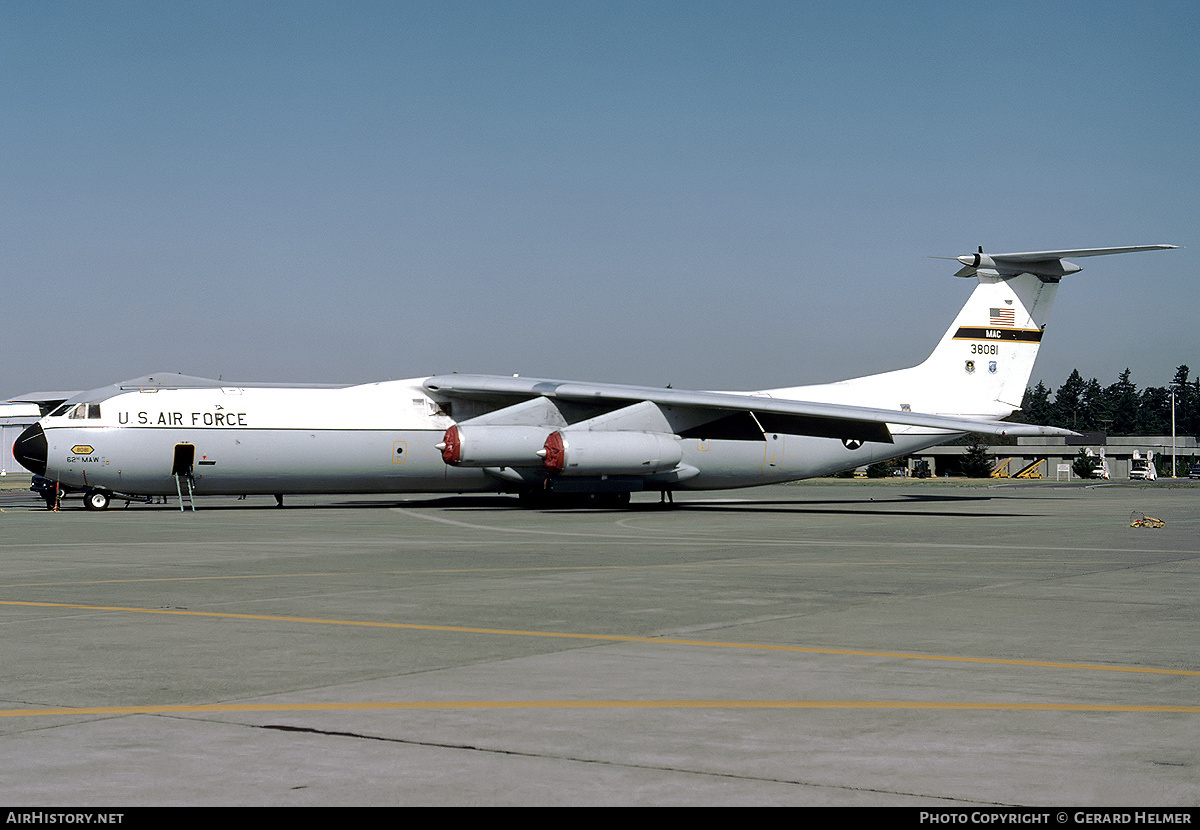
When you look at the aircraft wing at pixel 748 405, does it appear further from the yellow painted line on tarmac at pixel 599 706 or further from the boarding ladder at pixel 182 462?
the yellow painted line on tarmac at pixel 599 706

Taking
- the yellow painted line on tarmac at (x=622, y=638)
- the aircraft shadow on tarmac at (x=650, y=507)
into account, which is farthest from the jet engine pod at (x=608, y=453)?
the yellow painted line on tarmac at (x=622, y=638)

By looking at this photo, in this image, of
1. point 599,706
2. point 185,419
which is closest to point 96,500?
point 185,419

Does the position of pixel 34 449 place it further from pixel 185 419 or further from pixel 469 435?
pixel 469 435

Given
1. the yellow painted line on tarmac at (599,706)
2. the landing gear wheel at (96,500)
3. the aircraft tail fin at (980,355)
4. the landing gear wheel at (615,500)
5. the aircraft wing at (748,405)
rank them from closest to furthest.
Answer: the yellow painted line on tarmac at (599,706)
the aircraft wing at (748,405)
the landing gear wheel at (96,500)
the landing gear wheel at (615,500)
the aircraft tail fin at (980,355)

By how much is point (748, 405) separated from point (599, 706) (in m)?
23.4

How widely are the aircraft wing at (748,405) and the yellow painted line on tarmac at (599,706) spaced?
22.6 metres

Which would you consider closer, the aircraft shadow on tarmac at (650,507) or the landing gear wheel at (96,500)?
the aircraft shadow on tarmac at (650,507)

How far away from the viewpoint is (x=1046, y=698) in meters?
7.21

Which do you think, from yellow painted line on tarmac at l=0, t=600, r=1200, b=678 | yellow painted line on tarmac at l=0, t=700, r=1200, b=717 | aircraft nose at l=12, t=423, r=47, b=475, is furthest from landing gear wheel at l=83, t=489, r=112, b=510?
yellow painted line on tarmac at l=0, t=700, r=1200, b=717

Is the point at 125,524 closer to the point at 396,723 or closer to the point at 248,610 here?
the point at 248,610

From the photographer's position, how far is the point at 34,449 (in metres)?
29.9

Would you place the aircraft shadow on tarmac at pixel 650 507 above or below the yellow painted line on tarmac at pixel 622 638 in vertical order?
below

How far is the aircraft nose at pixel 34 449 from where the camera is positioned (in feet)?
97.7

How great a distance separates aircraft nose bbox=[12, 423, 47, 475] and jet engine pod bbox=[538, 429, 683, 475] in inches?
464
